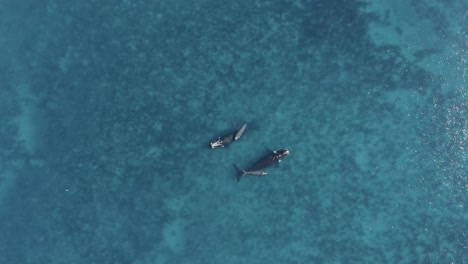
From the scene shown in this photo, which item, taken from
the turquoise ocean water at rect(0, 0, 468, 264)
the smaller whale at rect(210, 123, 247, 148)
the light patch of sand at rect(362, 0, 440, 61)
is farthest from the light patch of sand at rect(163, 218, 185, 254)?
the light patch of sand at rect(362, 0, 440, 61)

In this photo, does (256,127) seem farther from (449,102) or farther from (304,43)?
(449,102)

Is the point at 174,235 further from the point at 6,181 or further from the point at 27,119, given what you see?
the point at 27,119

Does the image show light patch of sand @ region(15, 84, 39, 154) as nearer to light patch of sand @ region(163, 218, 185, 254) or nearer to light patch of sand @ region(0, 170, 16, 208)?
light patch of sand @ region(0, 170, 16, 208)

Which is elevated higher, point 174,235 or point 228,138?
point 228,138

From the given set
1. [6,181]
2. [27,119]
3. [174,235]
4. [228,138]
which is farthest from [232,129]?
[6,181]

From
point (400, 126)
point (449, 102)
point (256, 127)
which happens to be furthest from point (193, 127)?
point (449, 102)

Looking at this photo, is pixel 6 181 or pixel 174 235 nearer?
pixel 174 235

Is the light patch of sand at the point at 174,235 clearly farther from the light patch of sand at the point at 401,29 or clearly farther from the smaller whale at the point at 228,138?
the light patch of sand at the point at 401,29

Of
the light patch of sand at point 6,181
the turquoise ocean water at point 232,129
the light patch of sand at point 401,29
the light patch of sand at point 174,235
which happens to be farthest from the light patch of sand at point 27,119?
the light patch of sand at point 401,29
